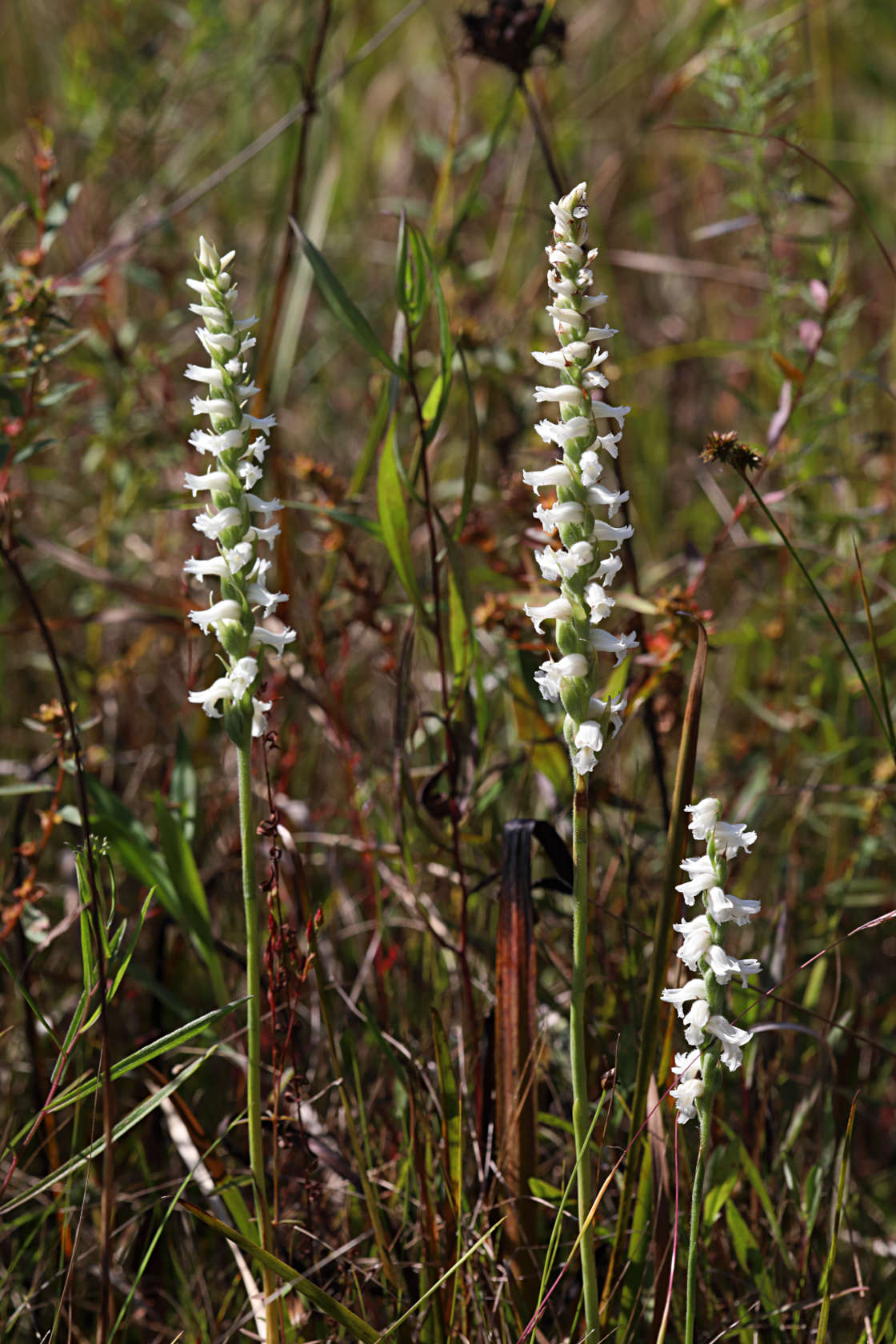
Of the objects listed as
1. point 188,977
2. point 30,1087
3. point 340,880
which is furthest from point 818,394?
point 30,1087

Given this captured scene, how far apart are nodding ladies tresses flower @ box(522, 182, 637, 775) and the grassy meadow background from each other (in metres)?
0.35

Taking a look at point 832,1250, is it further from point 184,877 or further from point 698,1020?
point 184,877

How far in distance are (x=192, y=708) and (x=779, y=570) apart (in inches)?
53.5

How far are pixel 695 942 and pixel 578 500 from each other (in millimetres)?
433

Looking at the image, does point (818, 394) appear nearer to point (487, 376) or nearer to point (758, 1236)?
point (487, 376)

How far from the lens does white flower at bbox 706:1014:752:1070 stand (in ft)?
3.73

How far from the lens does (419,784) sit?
2184mm

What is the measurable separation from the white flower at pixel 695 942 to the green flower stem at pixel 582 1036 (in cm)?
9

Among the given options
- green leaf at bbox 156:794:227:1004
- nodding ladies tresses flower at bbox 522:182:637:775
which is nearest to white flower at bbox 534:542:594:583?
nodding ladies tresses flower at bbox 522:182:637:775

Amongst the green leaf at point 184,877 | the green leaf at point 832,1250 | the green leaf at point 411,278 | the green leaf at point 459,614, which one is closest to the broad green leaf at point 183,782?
the green leaf at point 184,877

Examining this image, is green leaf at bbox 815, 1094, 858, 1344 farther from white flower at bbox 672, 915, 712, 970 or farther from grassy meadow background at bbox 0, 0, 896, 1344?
white flower at bbox 672, 915, 712, 970

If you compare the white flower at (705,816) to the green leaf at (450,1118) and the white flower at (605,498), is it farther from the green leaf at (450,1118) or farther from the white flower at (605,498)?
the green leaf at (450,1118)

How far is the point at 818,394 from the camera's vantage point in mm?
2234

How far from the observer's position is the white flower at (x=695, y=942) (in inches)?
44.9
